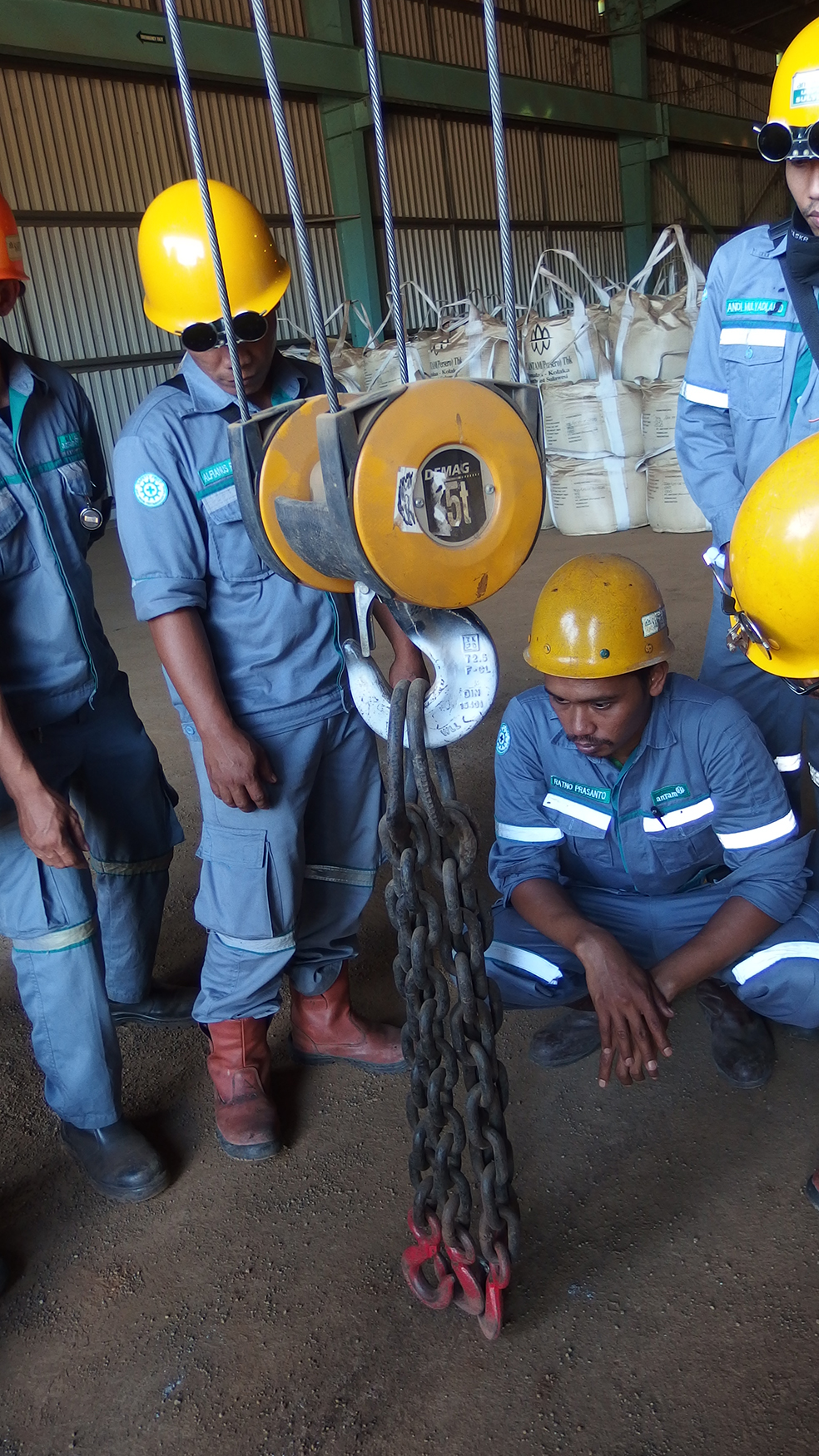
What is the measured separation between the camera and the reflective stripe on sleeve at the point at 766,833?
74.0 inches

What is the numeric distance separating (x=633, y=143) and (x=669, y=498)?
9383mm

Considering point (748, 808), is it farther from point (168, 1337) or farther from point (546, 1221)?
point (168, 1337)

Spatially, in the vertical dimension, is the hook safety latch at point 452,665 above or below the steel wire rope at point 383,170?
below

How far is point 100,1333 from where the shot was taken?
5.37ft

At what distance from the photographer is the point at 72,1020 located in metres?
1.84

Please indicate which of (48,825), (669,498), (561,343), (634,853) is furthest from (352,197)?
(48,825)

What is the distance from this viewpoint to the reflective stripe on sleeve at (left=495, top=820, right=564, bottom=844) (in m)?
2.07

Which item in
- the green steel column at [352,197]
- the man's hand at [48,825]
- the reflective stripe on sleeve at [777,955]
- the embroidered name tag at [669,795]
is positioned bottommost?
the reflective stripe on sleeve at [777,955]

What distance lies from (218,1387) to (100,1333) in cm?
24

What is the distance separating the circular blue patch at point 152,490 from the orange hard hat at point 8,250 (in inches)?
15.5

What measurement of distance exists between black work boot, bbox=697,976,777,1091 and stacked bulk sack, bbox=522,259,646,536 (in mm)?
4417

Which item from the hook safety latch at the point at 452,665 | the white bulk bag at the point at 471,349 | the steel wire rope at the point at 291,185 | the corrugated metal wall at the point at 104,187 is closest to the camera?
the steel wire rope at the point at 291,185

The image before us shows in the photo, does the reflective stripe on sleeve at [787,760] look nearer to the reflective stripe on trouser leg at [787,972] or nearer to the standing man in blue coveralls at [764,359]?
the standing man in blue coveralls at [764,359]

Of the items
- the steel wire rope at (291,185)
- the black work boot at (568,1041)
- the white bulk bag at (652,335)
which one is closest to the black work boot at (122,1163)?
the black work boot at (568,1041)
